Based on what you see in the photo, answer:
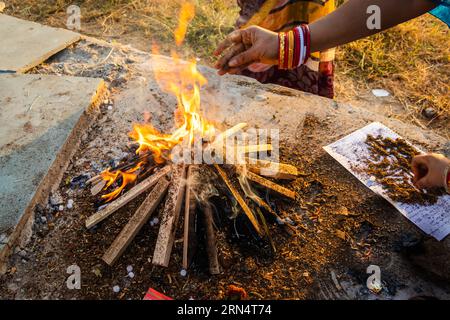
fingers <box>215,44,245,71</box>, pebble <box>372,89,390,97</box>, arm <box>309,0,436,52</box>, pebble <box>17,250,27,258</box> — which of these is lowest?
pebble <box>17,250,27,258</box>

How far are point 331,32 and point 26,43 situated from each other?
3376mm

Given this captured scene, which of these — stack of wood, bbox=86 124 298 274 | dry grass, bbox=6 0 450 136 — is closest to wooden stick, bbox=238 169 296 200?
stack of wood, bbox=86 124 298 274

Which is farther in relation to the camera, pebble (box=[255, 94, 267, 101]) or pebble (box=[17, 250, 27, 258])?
pebble (box=[255, 94, 267, 101])

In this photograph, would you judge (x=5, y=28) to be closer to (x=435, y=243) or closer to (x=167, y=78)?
(x=167, y=78)

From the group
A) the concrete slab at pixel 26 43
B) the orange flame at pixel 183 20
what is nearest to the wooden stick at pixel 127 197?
the concrete slab at pixel 26 43

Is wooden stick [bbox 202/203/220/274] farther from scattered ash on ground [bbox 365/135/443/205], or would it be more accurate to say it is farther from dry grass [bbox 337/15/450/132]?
dry grass [bbox 337/15/450/132]

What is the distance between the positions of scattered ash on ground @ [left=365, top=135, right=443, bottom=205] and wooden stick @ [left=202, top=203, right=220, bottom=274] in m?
1.39

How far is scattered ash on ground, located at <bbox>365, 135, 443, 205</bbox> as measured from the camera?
255 centimetres

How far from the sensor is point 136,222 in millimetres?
2266

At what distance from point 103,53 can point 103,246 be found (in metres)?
2.48

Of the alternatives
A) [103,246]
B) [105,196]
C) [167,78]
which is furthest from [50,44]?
[103,246]

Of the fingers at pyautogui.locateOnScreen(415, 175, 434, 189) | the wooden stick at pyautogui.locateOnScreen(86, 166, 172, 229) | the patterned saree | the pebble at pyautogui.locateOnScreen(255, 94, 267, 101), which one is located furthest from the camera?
the pebble at pyautogui.locateOnScreen(255, 94, 267, 101)

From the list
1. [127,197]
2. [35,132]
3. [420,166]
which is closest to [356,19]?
[420,166]

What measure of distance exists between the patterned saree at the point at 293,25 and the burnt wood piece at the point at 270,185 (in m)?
1.58
